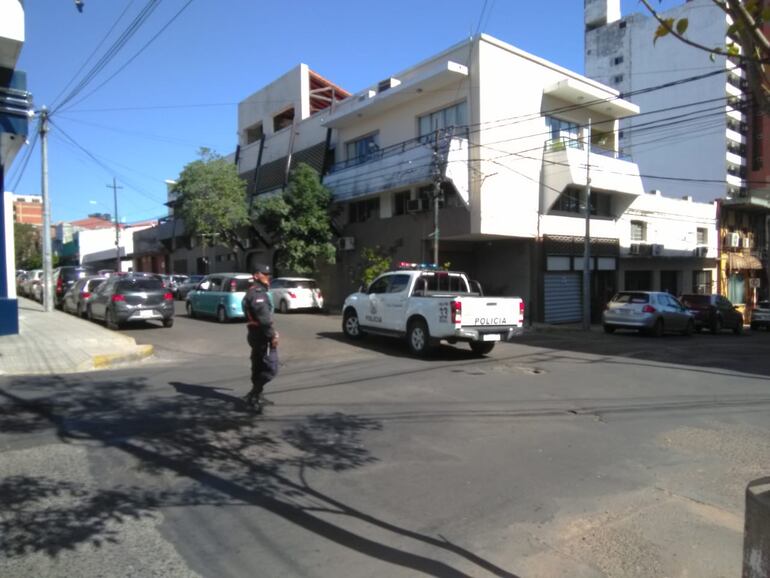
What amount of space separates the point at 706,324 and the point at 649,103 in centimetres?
3969

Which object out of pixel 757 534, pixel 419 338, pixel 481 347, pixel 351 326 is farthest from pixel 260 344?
pixel 351 326

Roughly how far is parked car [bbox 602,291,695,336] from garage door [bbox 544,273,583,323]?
11.2 ft

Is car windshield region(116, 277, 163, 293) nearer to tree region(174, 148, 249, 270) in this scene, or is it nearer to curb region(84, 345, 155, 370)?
curb region(84, 345, 155, 370)

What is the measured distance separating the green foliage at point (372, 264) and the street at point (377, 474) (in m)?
13.1

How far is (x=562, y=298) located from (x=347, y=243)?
401 inches

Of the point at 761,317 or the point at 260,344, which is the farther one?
the point at 761,317

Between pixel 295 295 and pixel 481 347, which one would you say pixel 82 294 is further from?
pixel 481 347

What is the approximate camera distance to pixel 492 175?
21.4 m

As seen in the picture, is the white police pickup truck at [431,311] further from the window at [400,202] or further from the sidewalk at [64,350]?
the window at [400,202]

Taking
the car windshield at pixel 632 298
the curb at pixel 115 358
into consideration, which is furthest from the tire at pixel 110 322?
the car windshield at pixel 632 298

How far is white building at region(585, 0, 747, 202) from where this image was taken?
50188mm

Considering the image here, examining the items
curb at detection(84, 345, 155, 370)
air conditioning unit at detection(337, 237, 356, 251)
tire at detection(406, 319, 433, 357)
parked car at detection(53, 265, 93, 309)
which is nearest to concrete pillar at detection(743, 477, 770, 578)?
tire at detection(406, 319, 433, 357)

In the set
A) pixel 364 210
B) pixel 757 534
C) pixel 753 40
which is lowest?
pixel 757 534

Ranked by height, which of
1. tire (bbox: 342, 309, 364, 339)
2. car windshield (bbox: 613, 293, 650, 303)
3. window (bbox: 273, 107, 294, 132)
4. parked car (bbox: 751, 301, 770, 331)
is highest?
window (bbox: 273, 107, 294, 132)
